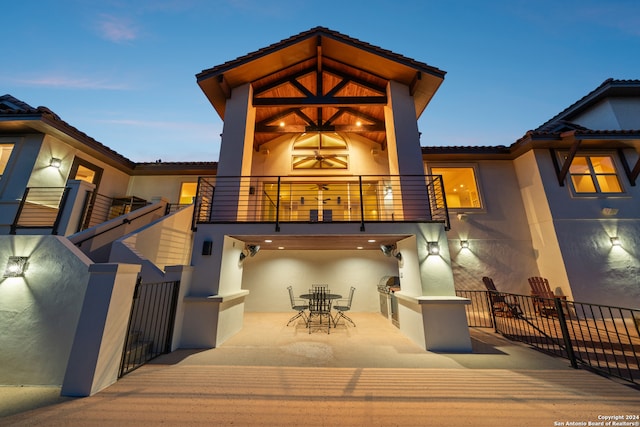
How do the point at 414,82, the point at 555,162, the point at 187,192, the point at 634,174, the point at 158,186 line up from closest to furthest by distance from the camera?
the point at 414,82 < the point at 634,174 < the point at 555,162 < the point at 158,186 < the point at 187,192

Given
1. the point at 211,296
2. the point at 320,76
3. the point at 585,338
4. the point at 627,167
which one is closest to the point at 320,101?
the point at 320,76

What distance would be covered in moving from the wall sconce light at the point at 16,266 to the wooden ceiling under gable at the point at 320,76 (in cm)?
579

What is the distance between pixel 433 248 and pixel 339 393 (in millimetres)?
3558

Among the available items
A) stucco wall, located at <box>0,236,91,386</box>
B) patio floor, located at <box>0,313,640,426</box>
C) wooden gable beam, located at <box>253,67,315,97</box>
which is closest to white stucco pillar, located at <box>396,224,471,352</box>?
patio floor, located at <box>0,313,640,426</box>

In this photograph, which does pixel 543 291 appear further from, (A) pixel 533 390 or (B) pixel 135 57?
(B) pixel 135 57

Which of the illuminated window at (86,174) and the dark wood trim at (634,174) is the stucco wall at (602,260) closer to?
the dark wood trim at (634,174)

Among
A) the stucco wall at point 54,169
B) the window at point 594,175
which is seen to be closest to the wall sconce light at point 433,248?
the window at point 594,175

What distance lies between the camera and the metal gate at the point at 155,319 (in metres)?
4.09

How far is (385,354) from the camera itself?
4.38 metres

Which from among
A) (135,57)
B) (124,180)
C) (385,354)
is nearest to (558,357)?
(385,354)

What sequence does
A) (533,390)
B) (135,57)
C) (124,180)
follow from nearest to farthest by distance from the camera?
(533,390)
(124,180)
(135,57)

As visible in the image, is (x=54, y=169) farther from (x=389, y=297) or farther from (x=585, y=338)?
(x=585, y=338)

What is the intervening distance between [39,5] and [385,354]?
21.2 m

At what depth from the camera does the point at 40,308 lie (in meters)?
3.17
